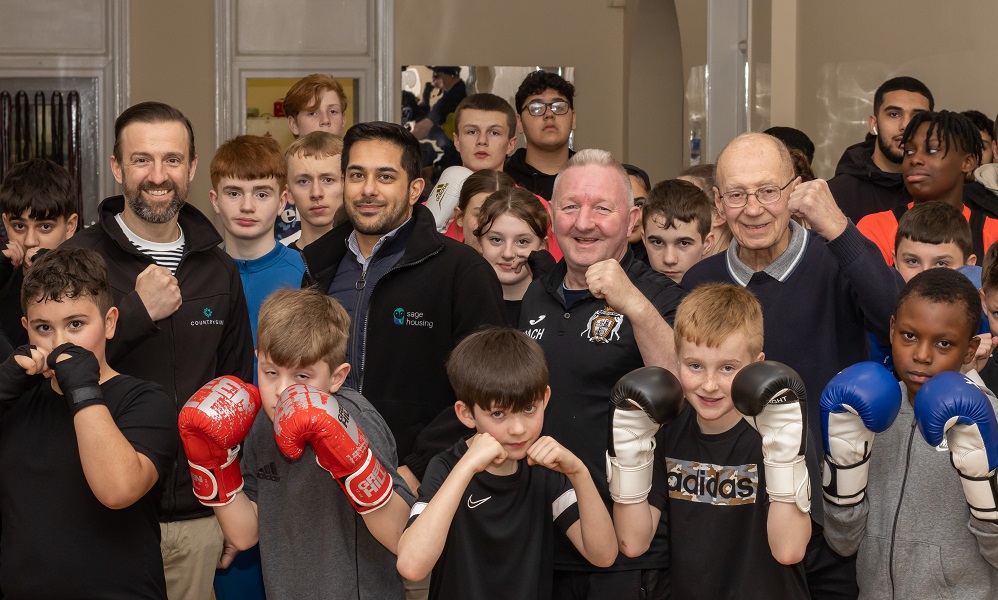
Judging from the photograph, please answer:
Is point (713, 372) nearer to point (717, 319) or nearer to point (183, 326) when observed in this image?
point (717, 319)

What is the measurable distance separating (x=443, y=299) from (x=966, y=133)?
216 cm

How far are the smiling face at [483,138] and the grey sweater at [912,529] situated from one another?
9.70ft

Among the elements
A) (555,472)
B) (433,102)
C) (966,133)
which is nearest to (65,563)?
(555,472)

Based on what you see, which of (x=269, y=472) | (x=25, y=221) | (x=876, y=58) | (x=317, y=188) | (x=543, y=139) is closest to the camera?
(x=269, y=472)

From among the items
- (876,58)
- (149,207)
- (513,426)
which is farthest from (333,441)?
(876,58)

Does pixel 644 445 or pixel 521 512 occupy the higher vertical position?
pixel 644 445

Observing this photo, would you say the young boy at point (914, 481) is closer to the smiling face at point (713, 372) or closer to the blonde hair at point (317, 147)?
the smiling face at point (713, 372)

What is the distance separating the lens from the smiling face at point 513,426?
8.19 ft

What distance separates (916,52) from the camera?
5332 mm

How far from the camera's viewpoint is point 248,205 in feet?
12.7

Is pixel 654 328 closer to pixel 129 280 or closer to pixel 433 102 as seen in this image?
pixel 129 280

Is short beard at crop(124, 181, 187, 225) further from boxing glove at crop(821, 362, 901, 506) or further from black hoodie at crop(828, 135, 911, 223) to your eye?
black hoodie at crop(828, 135, 911, 223)

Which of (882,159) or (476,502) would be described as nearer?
(476,502)

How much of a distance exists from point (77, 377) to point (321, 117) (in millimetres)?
2994
